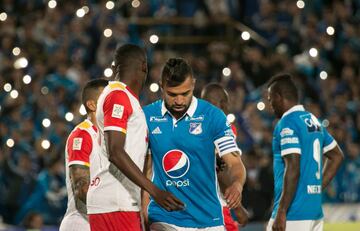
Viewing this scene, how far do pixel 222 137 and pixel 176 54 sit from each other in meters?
12.0

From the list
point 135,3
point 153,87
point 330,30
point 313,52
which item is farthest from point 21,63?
point 330,30

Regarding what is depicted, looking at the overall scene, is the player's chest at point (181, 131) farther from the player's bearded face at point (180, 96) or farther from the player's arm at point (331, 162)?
the player's arm at point (331, 162)

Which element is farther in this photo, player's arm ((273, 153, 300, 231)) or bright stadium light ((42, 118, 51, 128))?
bright stadium light ((42, 118, 51, 128))

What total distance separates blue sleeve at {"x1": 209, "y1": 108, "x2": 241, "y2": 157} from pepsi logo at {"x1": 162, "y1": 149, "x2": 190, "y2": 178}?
0.23 metres

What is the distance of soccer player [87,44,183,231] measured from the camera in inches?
237

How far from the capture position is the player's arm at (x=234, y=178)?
5891 mm

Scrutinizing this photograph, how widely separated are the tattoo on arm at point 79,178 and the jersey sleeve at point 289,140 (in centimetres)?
183

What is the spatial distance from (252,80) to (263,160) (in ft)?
11.4

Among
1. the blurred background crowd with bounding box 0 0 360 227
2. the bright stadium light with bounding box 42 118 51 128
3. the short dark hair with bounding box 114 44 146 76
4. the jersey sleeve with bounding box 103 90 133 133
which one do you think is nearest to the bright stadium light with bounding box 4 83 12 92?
the blurred background crowd with bounding box 0 0 360 227

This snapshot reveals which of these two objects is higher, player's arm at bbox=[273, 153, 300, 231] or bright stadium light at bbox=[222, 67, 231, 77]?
bright stadium light at bbox=[222, 67, 231, 77]

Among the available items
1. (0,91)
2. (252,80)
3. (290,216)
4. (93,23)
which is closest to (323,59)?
(252,80)

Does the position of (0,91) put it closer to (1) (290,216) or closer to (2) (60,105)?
(2) (60,105)

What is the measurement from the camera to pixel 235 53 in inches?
696

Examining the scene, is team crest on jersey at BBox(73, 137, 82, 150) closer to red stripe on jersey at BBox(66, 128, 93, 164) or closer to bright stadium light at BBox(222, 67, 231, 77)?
red stripe on jersey at BBox(66, 128, 93, 164)
